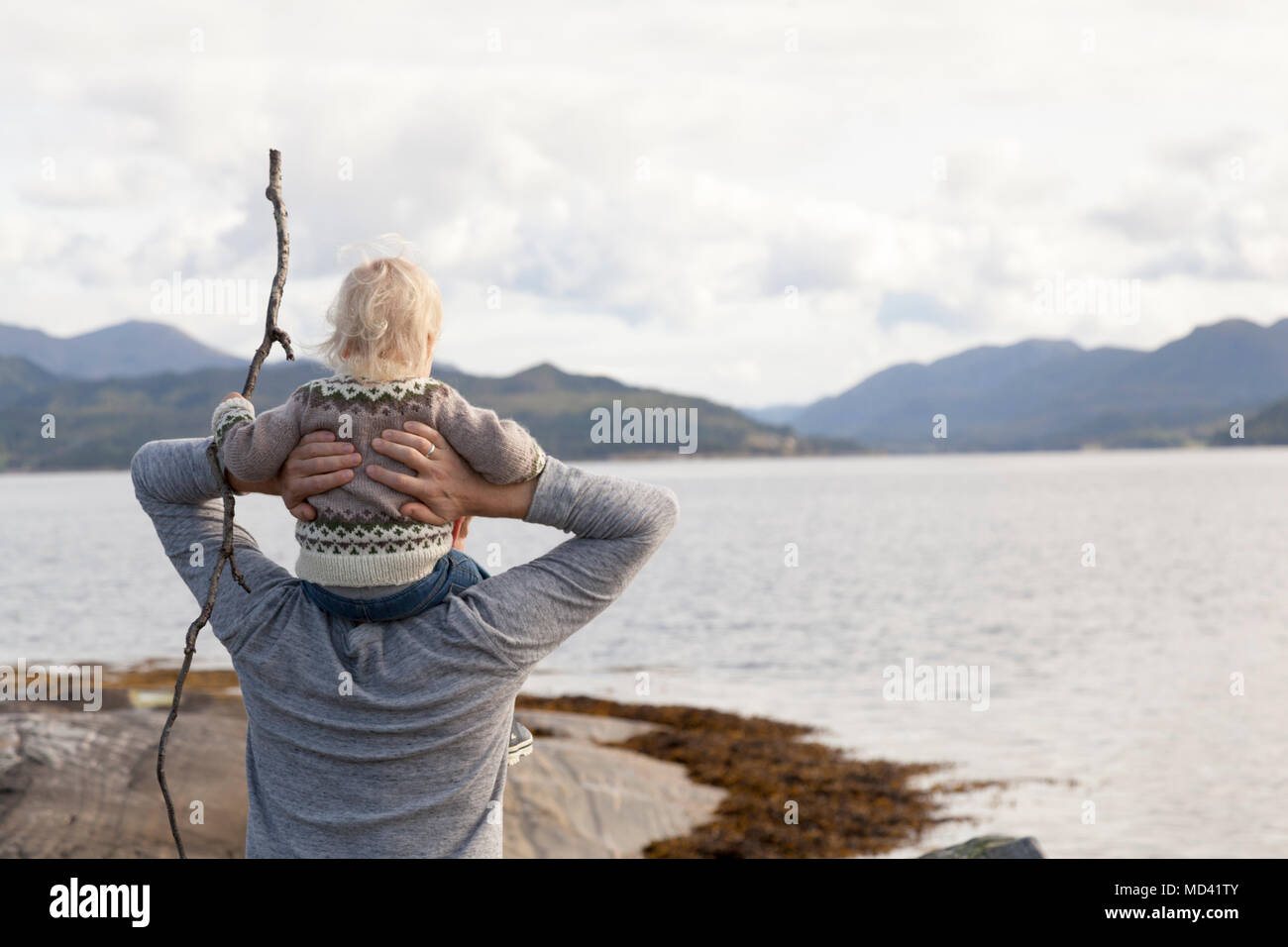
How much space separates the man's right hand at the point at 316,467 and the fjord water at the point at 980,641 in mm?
361

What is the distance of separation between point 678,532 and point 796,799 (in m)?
61.4

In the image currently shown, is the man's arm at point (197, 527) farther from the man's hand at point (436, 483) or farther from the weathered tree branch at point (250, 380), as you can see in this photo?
the man's hand at point (436, 483)

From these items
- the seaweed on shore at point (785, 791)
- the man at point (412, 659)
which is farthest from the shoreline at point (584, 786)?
the man at point (412, 659)

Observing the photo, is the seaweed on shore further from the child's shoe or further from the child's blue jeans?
the child's blue jeans

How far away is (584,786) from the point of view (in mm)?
15031

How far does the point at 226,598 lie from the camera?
2807 mm

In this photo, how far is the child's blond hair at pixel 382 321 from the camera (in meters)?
2.73

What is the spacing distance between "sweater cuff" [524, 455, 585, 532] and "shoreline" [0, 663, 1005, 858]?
29.8ft

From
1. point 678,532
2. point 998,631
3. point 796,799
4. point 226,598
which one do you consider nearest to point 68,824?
point 226,598

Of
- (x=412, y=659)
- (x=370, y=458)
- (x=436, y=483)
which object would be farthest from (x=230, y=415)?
(x=412, y=659)

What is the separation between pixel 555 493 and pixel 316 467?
573mm

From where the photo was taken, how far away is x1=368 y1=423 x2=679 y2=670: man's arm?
2.69m

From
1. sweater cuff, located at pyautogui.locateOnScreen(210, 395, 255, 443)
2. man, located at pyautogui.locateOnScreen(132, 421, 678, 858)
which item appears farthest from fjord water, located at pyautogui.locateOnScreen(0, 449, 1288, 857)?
sweater cuff, located at pyautogui.locateOnScreen(210, 395, 255, 443)

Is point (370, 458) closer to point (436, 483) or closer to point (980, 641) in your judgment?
point (436, 483)
